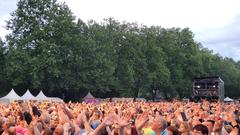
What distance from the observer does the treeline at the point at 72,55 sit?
5531 cm

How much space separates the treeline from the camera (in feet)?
181

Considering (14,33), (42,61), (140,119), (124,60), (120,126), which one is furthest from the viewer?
(124,60)

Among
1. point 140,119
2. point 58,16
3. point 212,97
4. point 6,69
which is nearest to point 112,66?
point 58,16

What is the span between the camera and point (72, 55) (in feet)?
189

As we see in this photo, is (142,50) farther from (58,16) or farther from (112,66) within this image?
(58,16)

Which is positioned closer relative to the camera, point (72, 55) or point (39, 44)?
point (39, 44)

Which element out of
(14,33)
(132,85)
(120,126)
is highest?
(14,33)

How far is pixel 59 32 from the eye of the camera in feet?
190

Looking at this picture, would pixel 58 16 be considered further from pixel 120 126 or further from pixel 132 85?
pixel 120 126

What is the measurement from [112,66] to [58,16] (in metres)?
8.62

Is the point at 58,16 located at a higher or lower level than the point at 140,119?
higher

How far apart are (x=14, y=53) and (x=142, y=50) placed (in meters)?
22.9

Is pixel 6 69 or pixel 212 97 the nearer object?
pixel 212 97

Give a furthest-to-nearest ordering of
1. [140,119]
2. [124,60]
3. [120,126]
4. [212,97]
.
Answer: [124,60], [212,97], [140,119], [120,126]
